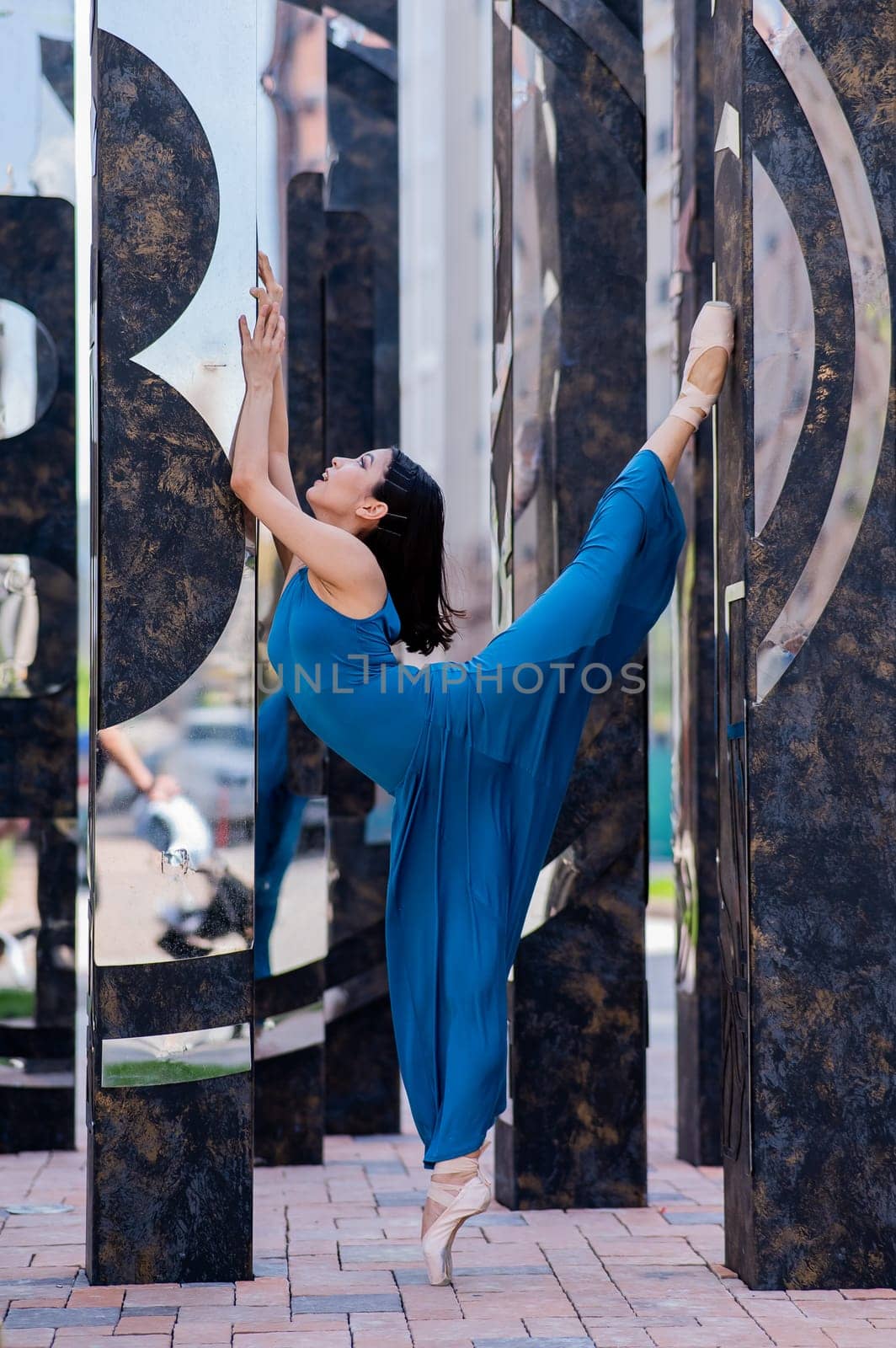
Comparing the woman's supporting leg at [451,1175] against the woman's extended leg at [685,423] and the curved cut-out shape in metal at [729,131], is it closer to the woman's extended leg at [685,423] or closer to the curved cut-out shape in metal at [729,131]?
the woman's extended leg at [685,423]

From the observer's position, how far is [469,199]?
2797 cm

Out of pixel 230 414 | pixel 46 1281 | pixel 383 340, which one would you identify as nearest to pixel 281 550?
pixel 230 414

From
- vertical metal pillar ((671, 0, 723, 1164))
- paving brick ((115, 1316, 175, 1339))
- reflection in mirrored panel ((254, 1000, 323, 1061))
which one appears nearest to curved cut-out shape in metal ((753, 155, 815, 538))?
vertical metal pillar ((671, 0, 723, 1164))

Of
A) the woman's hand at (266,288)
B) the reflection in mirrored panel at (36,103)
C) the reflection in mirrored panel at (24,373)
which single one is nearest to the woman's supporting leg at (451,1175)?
the woman's hand at (266,288)

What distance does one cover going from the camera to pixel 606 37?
15.6ft

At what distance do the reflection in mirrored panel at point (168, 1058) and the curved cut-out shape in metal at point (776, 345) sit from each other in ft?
5.47

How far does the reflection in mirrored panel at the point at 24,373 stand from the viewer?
5.78 metres

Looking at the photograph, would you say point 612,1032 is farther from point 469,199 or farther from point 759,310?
point 469,199

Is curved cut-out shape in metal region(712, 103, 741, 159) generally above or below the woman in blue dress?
above

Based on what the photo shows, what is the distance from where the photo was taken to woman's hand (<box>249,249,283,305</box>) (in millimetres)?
3820

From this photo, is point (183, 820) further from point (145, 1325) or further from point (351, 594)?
point (145, 1325)

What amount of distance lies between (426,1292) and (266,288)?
7.50ft

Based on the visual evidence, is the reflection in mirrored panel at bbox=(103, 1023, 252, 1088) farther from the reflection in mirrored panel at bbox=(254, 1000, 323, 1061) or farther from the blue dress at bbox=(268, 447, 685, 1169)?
the reflection in mirrored panel at bbox=(254, 1000, 323, 1061)

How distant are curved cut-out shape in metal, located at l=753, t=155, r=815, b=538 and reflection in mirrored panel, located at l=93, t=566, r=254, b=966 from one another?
121cm
